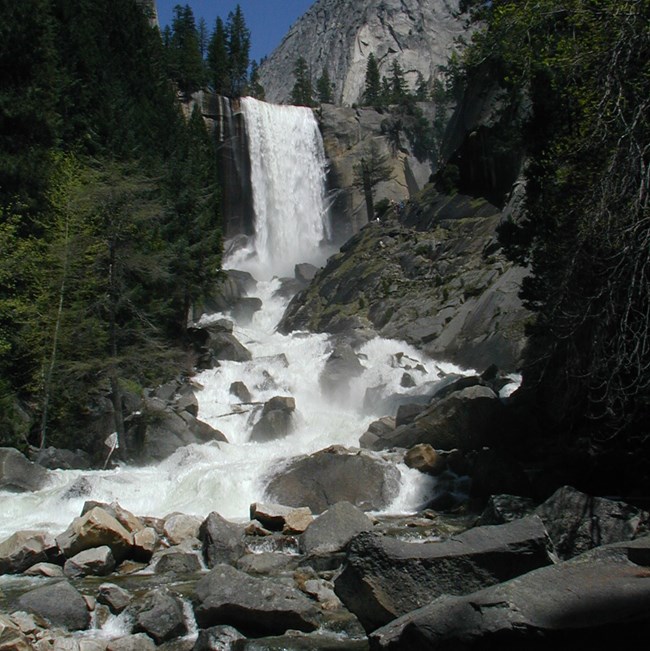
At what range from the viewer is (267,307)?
46.0m

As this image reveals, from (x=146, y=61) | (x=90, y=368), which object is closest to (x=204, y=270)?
(x=90, y=368)

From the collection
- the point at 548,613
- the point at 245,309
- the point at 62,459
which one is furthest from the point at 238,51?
the point at 548,613

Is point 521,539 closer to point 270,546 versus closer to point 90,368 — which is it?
point 270,546

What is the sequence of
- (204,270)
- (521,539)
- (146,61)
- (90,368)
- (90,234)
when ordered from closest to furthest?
(521,539) → (90,368) → (90,234) → (204,270) → (146,61)

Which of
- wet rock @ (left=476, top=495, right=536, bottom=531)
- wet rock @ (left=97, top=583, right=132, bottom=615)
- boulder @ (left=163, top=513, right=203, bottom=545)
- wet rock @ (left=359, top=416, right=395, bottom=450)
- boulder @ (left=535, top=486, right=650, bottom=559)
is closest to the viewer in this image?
boulder @ (left=535, top=486, right=650, bottom=559)

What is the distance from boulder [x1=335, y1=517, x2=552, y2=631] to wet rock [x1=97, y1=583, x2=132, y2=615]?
299 cm

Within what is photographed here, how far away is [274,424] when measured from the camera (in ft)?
70.1

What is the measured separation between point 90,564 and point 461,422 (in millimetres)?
9209

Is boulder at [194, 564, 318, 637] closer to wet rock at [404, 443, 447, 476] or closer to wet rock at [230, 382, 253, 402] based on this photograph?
wet rock at [404, 443, 447, 476]

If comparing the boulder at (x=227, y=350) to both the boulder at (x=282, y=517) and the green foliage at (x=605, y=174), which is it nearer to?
the boulder at (x=282, y=517)

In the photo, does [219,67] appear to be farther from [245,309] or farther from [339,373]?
[339,373]

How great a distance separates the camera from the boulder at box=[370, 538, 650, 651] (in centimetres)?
466

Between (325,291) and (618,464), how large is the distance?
2934cm

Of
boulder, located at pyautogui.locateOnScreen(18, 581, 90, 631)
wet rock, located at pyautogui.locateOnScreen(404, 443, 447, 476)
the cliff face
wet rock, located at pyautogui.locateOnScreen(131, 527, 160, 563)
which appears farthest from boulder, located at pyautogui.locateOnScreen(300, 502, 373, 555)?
the cliff face
